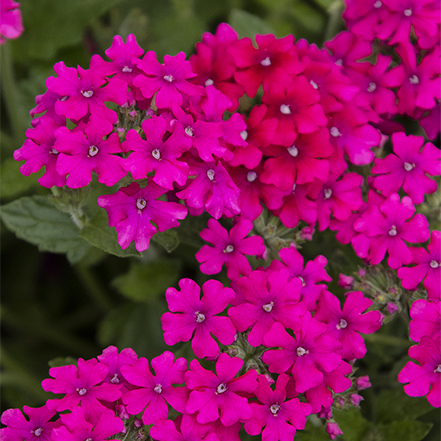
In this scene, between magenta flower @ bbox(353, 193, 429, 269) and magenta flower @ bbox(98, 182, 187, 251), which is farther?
magenta flower @ bbox(353, 193, 429, 269)

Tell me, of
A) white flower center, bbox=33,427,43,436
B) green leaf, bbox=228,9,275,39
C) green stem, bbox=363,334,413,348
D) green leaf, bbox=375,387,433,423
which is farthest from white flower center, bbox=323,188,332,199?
white flower center, bbox=33,427,43,436

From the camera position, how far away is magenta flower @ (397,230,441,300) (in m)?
1.15

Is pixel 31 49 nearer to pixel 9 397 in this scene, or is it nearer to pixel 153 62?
pixel 153 62

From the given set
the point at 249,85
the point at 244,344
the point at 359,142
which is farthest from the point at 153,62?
the point at 244,344

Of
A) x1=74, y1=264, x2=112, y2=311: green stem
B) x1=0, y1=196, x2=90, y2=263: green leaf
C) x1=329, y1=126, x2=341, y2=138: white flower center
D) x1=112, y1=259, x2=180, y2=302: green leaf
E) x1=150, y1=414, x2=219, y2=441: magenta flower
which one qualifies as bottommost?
x1=74, y1=264, x2=112, y2=311: green stem

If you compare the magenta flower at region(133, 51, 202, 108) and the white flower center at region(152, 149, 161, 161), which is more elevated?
the magenta flower at region(133, 51, 202, 108)

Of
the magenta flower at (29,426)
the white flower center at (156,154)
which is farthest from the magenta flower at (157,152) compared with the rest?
the magenta flower at (29,426)

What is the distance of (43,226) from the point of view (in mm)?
1374

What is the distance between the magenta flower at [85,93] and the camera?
110 centimetres

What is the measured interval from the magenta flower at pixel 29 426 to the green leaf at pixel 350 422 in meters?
0.61

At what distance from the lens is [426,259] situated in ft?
Answer: 3.89

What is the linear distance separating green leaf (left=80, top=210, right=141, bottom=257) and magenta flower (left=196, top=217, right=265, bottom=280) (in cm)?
15

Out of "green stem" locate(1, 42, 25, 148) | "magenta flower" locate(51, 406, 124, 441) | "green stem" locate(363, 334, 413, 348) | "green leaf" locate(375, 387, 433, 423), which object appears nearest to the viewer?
"magenta flower" locate(51, 406, 124, 441)

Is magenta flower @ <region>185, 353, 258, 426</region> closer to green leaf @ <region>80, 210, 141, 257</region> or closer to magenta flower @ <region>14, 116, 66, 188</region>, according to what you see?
green leaf @ <region>80, 210, 141, 257</region>
